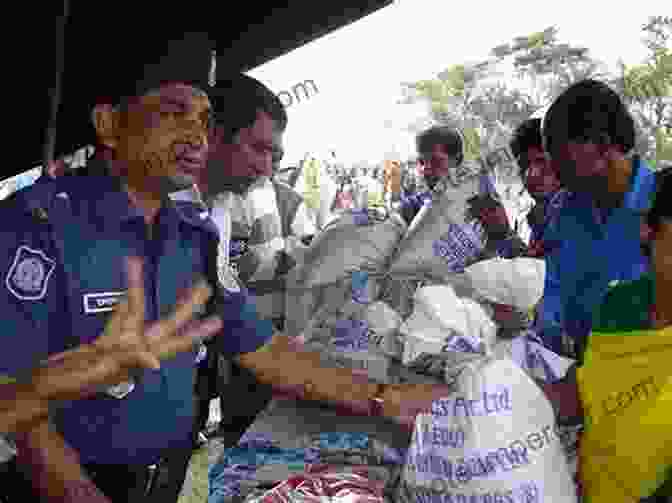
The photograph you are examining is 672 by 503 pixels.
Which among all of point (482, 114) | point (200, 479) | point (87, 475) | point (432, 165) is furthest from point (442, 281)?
point (482, 114)

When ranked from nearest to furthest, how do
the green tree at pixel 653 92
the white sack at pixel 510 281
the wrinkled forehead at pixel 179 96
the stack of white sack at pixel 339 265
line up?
1. the white sack at pixel 510 281
2. the wrinkled forehead at pixel 179 96
3. the stack of white sack at pixel 339 265
4. the green tree at pixel 653 92

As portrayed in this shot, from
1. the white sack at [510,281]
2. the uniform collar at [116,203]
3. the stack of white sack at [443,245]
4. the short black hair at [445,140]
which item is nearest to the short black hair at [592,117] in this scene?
the stack of white sack at [443,245]

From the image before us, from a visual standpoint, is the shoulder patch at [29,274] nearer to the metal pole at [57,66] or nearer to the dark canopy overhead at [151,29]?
the dark canopy overhead at [151,29]

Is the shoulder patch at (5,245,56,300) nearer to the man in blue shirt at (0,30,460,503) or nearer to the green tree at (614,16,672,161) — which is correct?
the man in blue shirt at (0,30,460,503)

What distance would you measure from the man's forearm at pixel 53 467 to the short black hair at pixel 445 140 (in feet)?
7.98

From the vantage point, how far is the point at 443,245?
1.48 metres

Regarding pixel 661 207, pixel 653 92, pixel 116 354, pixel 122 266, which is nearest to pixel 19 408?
pixel 116 354

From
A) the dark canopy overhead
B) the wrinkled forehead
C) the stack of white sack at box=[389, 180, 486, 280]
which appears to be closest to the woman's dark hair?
the stack of white sack at box=[389, 180, 486, 280]

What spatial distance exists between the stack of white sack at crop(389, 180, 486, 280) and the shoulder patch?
2.29 feet

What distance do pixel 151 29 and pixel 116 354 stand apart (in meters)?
2.69

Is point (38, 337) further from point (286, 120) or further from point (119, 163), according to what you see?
point (286, 120)

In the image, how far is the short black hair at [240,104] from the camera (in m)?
1.96

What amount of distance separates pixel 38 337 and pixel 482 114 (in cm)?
509

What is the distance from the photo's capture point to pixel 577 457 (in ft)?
4.14
